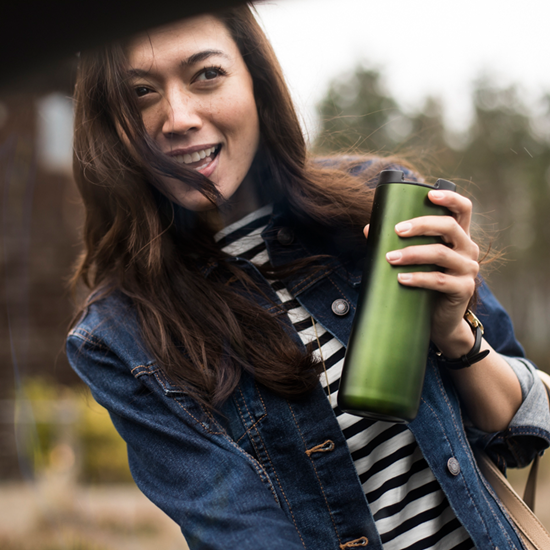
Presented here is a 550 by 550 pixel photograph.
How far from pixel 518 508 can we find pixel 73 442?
3680mm

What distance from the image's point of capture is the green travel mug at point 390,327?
81cm

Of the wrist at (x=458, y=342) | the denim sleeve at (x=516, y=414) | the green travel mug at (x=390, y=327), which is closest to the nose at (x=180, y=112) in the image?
the green travel mug at (x=390, y=327)

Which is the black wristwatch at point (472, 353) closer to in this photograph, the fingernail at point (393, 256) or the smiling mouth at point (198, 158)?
the fingernail at point (393, 256)

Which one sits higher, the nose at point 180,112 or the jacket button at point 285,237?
the nose at point 180,112

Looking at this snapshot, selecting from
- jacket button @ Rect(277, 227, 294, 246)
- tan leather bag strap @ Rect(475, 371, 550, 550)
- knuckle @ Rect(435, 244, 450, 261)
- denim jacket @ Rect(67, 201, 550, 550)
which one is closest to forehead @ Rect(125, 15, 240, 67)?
jacket button @ Rect(277, 227, 294, 246)

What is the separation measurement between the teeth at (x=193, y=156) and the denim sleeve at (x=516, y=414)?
2.42 ft

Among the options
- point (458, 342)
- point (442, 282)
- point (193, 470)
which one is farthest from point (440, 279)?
point (193, 470)

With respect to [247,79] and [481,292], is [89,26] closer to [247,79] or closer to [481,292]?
[247,79]

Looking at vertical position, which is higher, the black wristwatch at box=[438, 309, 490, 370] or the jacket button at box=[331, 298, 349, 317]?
the jacket button at box=[331, 298, 349, 317]

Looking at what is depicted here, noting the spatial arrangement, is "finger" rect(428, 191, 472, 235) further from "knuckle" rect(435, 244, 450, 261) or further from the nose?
the nose

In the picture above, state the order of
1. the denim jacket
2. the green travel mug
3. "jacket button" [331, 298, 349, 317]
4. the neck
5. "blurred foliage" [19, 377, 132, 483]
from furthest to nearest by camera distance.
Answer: "blurred foliage" [19, 377, 132, 483]
the neck
"jacket button" [331, 298, 349, 317]
the denim jacket
the green travel mug

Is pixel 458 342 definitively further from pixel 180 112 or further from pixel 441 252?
pixel 180 112

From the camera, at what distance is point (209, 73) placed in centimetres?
111

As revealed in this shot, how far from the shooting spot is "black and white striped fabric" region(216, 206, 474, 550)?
1014 mm
